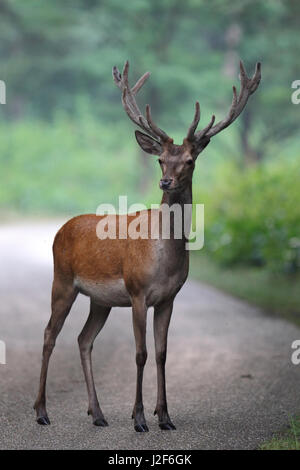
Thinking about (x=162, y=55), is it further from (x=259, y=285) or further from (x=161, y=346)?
(x=161, y=346)

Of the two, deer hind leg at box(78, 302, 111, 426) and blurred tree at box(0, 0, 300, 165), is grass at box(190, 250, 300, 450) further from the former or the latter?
blurred tree at box(0, 0, 300, 165)

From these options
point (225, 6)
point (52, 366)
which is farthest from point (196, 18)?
point (52, 366)

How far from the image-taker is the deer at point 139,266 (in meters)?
5.50

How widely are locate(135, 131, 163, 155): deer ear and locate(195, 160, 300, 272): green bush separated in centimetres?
803

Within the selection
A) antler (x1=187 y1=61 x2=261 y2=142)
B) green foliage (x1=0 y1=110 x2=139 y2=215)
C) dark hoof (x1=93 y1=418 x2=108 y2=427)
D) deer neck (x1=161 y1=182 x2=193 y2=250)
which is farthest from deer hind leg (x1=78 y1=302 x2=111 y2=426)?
green foliage (x1=0 y1=110 x2=139 y2=215)

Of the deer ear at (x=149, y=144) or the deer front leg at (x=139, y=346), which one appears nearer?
the deer front leg at (x=139, y=346)

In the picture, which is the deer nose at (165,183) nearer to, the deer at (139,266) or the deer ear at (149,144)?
the deer at (139,266)

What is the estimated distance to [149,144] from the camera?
5676 mm

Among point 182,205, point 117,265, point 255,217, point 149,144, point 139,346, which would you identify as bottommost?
point 255,217

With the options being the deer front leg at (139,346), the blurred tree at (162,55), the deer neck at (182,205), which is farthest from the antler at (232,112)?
the blurred tree at (162,55)

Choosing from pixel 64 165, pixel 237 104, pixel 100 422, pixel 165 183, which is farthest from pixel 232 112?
pixel 64 165

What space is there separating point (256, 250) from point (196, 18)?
17757mm

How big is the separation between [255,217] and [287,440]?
10.9 meters
